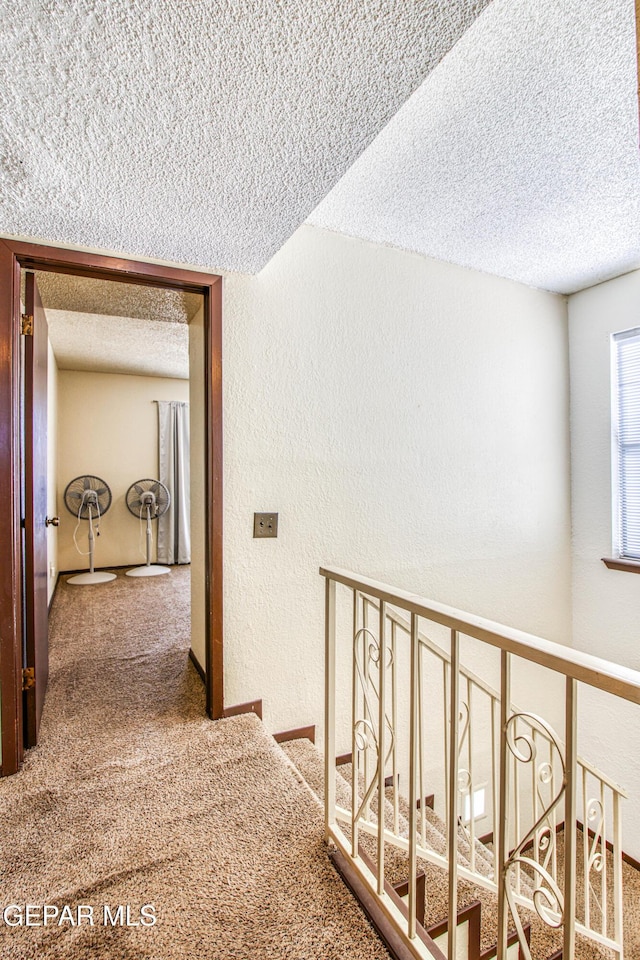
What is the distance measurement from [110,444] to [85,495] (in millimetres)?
757

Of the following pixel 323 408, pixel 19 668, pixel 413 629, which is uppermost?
pixel 323 408

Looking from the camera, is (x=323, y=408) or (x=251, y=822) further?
(x=323, y=408)

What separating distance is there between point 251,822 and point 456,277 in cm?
272

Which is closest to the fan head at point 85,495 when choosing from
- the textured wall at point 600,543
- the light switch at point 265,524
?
the light switch at point 265,524

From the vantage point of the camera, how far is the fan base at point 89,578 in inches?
178

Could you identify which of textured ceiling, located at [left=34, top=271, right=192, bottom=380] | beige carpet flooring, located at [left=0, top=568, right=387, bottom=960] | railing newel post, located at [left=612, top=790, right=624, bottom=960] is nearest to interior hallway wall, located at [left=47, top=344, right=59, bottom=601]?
textured ceiling, located at [left=34, top=271, right=192, bottom=380]

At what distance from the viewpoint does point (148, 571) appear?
4988 millimetres

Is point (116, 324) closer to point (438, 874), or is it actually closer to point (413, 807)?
point (413, 807)

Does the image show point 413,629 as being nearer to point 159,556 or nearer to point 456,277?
point 456,277

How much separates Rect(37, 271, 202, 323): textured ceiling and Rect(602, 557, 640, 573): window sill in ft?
9.50

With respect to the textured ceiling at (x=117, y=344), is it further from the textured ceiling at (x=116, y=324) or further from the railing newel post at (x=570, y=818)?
the railing newel post at (x=570, y=818)

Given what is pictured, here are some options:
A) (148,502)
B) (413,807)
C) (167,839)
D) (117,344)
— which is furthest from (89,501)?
(413,807)

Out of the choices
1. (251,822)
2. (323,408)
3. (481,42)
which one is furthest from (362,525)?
(481,42)

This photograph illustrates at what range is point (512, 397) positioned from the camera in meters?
2.83
